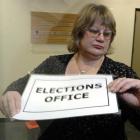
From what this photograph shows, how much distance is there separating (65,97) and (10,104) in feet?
0.42

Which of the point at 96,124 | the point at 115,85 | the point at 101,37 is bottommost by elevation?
the point at 96,124

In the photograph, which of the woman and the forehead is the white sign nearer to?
the woman

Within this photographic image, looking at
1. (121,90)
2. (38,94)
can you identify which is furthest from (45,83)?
(121,90)

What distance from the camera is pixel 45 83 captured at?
2.24ft

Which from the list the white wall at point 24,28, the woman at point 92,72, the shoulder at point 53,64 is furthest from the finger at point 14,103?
the white wall at point 24,28

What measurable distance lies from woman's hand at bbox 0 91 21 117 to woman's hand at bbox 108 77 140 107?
0.73ft

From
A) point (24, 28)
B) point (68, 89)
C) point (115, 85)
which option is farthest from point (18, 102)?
point (24, 28)

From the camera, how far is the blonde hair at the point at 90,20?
2.50ft

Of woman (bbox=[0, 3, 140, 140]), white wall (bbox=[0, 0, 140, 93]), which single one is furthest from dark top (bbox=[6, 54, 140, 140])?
white wall (bbox=[0, 0, 140, 93])

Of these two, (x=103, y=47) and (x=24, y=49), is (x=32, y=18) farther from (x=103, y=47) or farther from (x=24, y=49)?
(x=103, y=47)

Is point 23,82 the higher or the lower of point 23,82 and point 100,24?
the lower

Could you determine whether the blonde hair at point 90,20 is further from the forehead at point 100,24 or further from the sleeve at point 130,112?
the sleeve at point 130,112

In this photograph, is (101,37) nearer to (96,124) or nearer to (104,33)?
(104,33)

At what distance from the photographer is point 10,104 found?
1.99ft
